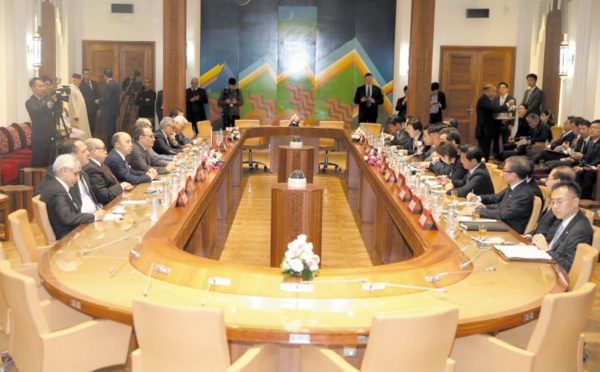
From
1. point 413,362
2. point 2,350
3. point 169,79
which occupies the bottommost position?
point 2,350

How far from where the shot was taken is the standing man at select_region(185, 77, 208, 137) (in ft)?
48.2

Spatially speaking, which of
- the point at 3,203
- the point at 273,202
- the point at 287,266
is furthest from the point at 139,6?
the point at 287,266

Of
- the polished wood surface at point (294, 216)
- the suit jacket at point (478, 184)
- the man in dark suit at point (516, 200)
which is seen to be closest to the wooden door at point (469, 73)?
the suit jacket at point (478, 184)

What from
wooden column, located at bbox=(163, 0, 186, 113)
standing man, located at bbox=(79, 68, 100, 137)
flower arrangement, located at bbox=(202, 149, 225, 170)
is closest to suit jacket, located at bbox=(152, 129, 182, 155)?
flower arrangement, located at bbox=(202, 149, 225, 170)

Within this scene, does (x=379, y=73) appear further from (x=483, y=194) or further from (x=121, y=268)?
(x=121, y=268)

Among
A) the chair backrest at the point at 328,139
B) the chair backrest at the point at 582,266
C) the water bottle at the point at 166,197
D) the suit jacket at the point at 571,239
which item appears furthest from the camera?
the chair backrest at the point at 328,139

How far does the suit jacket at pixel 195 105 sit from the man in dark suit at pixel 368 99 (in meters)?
2.79

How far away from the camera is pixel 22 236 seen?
4711mm

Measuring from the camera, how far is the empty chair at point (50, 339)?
3539mm

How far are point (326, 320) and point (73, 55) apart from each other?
493 inches

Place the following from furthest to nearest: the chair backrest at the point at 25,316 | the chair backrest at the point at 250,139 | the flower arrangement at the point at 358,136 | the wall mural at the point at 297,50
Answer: the wall mural at the point at 297,50, the chair backrest at the point at 250,139, the flower arrangement at the point at 358,136, the chair backrest at the point at 25,316

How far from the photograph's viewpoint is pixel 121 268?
13.2 feet

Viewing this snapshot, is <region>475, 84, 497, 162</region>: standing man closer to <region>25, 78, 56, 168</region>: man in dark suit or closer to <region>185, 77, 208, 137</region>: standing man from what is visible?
<region>185, 77, 208, 137</region>: standing man

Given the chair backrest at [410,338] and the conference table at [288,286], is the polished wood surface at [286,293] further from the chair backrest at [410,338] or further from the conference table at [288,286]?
the chair backrest at [410,338]
